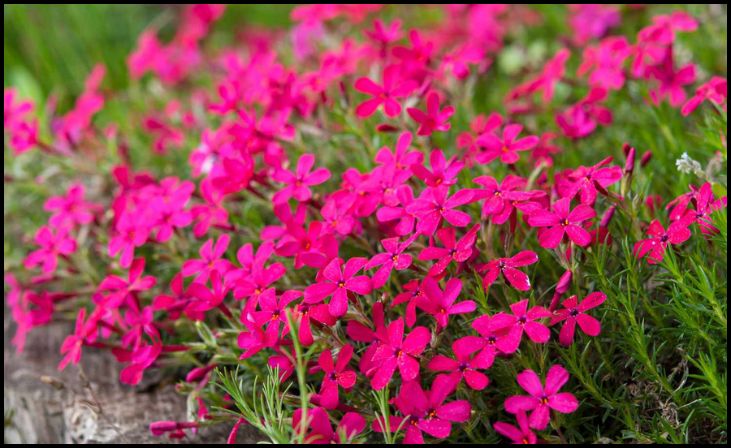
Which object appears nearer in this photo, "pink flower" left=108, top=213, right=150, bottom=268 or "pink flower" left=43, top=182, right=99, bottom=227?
"pink flower" left=108, top=213, right=150, bottom=268

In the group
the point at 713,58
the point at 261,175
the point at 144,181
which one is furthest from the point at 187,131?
the point at 713,58

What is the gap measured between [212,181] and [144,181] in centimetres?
42

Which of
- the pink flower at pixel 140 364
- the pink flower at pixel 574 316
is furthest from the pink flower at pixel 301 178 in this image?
the pink flower at pixel 574 316

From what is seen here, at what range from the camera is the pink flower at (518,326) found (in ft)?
4.60

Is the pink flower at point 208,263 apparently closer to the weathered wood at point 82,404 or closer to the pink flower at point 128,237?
the pink flower at point 128,237

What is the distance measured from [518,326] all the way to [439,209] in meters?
0.31

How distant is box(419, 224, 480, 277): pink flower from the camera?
1506mm

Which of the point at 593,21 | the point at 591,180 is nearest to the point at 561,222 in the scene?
the point at 591,180

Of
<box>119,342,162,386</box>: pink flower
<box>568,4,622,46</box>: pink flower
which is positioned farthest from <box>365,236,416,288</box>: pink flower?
<box>568,4,622,46</box>: pink flower

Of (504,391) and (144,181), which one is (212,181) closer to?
(144,181)

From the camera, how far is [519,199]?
1.55 m

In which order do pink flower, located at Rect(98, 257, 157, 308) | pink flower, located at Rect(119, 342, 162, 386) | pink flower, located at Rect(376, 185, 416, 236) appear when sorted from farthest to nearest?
pink flower, located at Rect(98, 257, 157, 308) → pink flower, located at Rect(119, 342, 162, 386) → pink flower, located at Rect(376, 185, 416, 236)

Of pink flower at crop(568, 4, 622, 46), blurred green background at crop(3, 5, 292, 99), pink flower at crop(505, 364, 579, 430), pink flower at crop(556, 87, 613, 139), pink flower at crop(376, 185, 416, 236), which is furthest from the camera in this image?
blurred green background at crop(3, 5, 292, 99)

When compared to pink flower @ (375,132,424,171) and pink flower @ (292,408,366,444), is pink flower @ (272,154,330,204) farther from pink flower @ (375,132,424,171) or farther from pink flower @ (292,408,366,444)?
pink flower @ (292,408,366,444)
